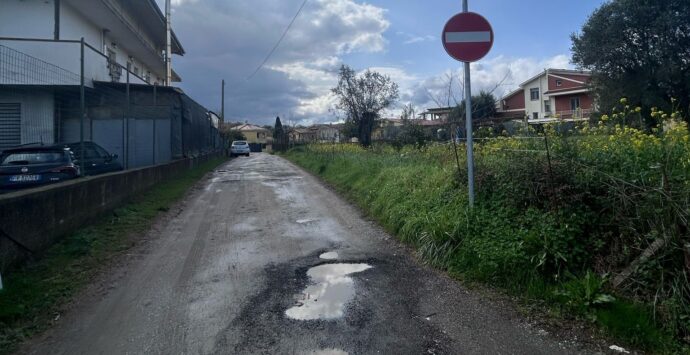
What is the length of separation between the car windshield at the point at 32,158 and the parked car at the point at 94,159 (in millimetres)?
417

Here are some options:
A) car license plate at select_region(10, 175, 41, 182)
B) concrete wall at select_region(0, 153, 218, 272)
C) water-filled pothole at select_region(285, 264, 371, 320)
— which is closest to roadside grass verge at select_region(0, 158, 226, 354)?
concrete wall at select_region(0, 153, 218, 272)

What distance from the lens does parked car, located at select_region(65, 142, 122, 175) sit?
31.4 feet

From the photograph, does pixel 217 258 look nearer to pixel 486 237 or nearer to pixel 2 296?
pixel 2 296

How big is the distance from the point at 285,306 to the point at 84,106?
23.0ft

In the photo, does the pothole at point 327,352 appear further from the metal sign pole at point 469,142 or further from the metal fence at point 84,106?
the metal fence at point 84,106

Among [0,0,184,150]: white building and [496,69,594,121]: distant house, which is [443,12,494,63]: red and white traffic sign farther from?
[496,69,594,121]: distant house

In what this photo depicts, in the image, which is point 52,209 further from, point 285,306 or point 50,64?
point 50,64

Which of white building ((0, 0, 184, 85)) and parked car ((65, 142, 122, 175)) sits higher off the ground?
white building ((0, 0, 184, 85))

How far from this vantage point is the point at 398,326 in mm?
3789

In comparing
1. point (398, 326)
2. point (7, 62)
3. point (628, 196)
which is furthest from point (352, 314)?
point (7, 62)

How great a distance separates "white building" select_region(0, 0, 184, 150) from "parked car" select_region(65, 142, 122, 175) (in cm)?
88

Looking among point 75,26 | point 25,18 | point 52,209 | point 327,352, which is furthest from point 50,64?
point 75,26

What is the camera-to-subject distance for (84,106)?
8953 mm

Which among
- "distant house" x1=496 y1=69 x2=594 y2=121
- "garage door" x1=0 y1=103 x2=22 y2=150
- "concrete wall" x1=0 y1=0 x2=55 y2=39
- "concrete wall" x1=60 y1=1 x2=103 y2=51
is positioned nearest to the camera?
"garage door" x1=0 y1=103 x2=22 y2=150
